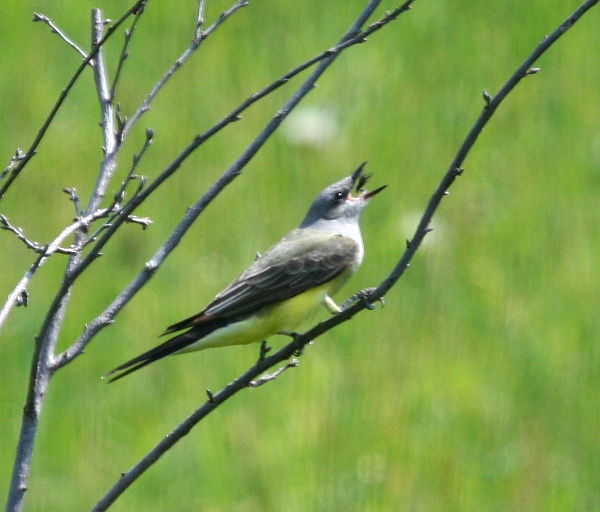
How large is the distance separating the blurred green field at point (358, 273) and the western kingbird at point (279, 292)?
1690 mm

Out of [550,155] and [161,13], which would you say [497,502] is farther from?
[161,13]

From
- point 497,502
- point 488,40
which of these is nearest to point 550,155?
point 488,40

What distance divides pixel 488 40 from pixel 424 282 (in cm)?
270

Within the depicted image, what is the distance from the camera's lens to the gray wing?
4.79m

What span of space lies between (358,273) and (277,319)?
269cm

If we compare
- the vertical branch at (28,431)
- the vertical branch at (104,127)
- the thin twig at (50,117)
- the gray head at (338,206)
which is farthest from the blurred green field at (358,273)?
the thin twig at (50,117)

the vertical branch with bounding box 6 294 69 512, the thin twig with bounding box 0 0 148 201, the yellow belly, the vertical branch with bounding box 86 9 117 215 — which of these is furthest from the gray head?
the vertical branch with bounding box 6 294 69 512

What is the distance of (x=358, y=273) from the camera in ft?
24.7

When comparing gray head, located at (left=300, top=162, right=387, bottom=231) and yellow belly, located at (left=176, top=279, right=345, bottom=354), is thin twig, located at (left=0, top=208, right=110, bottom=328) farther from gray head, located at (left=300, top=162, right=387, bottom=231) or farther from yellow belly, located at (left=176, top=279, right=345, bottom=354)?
gray head, located at (left=300, top=162, right=387, bottom=231)

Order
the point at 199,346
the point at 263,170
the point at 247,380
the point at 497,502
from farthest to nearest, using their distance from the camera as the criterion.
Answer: the point at 263,170 → the point at 497,502 → the point at 199,346 → the point at 247,380

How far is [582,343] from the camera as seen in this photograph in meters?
7.30

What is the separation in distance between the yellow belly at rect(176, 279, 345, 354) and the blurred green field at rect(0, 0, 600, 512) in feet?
6.00

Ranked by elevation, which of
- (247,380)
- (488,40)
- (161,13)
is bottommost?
(247,380)

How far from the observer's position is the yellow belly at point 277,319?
15.4 feet
